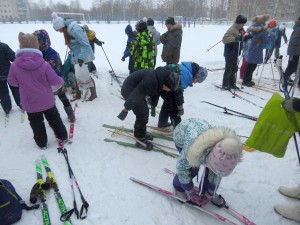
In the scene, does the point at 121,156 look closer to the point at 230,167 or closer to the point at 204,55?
the point at 230,167

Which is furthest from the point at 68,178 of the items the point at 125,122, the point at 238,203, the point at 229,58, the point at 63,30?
the point at 229,58

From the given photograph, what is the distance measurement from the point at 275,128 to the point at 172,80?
4.69ft

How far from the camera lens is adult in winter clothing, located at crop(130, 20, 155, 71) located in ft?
17.4

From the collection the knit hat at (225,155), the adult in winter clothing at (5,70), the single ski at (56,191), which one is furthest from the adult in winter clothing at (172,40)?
the knit hat at (225,155)

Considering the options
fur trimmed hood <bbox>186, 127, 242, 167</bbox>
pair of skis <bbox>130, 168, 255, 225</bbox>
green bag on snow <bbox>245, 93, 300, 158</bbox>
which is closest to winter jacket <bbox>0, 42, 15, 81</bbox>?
pair of skis <bbox>130, 168, 255, 225</bbox>

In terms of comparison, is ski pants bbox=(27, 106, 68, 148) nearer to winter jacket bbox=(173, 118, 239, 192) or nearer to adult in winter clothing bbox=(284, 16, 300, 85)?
winter jacket bbox=(173, 118, 239, 192)

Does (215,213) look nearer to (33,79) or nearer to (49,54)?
(33,79)

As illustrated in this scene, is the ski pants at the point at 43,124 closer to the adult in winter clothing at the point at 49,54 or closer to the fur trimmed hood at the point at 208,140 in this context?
the adult in winter clothing at the point at 49,54

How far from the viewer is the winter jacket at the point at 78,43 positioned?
16.7 ft

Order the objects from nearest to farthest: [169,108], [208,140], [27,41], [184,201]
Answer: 1. [208,140]
2. [184,201]
3. [27,41]
4. [169,108]

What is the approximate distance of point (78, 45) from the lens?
17.7 ft

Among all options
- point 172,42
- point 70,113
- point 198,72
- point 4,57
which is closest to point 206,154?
point 198,72

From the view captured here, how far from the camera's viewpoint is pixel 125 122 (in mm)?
5055

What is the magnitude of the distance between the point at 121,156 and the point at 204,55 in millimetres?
10432
